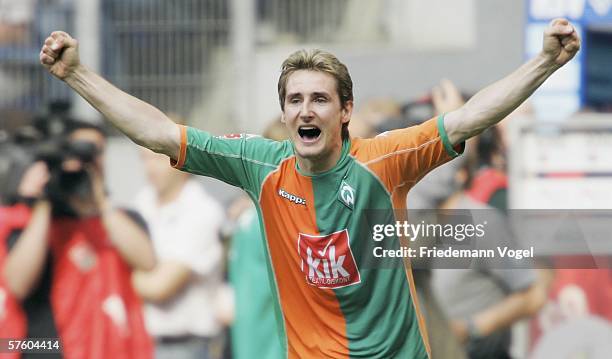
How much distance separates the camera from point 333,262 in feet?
17.9

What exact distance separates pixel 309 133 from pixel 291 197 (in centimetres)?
32

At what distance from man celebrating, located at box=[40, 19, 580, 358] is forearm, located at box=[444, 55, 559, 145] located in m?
0.02

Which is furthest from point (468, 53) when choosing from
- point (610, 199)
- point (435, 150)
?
point (435, 150)

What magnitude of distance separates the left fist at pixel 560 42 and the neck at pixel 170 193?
387 cm

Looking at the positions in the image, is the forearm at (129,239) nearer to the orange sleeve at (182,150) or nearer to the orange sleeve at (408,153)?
the orange sleeve at (182,150)

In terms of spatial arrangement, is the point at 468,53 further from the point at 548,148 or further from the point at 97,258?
the point at 97,258

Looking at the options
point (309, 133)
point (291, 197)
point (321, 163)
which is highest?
point (309, 133)

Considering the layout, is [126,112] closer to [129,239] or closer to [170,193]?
[129,239]

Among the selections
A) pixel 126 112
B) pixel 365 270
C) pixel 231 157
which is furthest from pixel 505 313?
pixel 126 112

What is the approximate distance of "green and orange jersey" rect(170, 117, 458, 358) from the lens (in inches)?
215

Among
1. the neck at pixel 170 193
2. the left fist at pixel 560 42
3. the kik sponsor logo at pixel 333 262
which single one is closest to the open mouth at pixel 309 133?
the kik sponsor logo at pixel 333 262

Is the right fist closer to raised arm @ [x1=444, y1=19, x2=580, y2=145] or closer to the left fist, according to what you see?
raised arm @ [x1=444, y1=19, x2=580, y2=145]

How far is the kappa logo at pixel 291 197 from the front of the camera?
18.1ft

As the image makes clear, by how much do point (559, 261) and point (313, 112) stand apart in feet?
8.88
